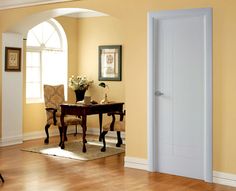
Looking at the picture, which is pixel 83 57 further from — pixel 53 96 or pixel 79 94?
pixel 53 96

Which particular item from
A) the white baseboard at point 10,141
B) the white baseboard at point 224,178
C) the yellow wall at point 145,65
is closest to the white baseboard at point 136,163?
the yellow wall at point 145,65

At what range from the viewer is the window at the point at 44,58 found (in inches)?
322

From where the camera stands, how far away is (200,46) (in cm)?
500

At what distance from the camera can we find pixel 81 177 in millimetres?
5094

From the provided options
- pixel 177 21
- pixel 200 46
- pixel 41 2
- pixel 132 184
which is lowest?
pixel 132 184

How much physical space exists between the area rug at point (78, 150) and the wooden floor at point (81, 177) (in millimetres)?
212

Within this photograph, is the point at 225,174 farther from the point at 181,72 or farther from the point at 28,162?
the point at 28,162

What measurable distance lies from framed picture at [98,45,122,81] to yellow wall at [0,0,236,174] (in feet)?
6.90

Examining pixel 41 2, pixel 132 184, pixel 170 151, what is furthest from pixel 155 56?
pixel 41 2

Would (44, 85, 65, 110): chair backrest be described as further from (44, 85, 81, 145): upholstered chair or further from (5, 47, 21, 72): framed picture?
(5, 47, 21, 72): framed picture


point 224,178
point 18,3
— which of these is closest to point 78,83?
point 18,3

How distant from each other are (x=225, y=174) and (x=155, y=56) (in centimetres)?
173

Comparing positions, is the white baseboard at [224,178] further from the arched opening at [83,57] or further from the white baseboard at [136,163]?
the arched opening at [83,57]

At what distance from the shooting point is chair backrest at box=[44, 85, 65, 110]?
7672mm
